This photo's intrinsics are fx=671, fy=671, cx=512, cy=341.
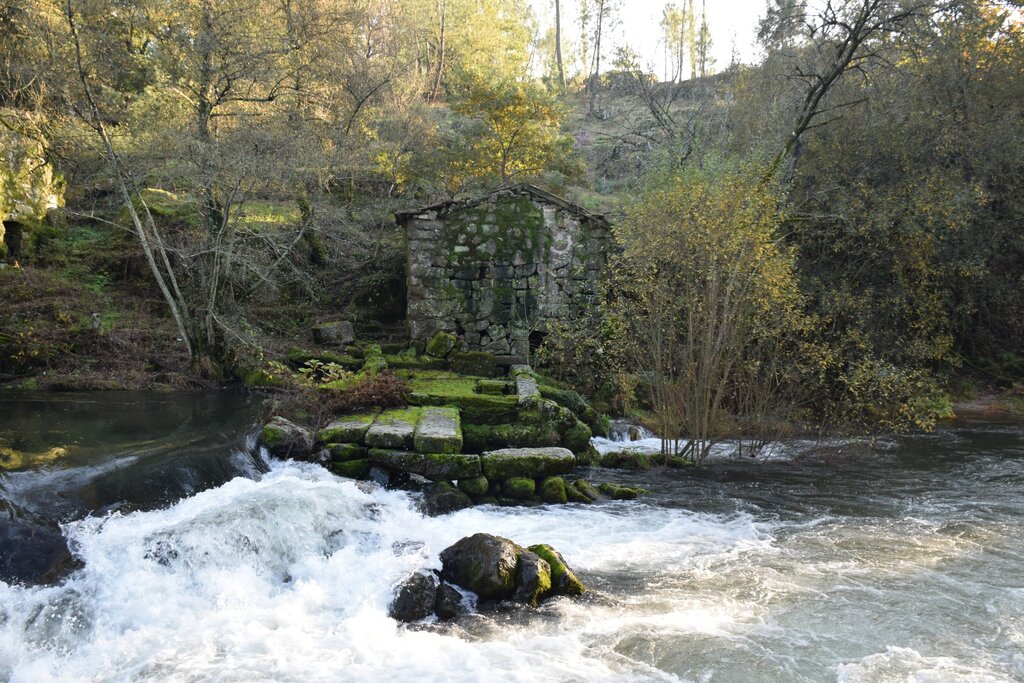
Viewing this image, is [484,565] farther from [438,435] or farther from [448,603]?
[438,435]

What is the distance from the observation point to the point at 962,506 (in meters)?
8.73

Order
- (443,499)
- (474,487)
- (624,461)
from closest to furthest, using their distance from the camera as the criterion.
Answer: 1. (443,499)
2. (474,487)
3. (624,461)

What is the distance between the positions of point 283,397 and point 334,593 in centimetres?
542

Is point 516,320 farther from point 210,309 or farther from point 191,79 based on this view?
point 191,79

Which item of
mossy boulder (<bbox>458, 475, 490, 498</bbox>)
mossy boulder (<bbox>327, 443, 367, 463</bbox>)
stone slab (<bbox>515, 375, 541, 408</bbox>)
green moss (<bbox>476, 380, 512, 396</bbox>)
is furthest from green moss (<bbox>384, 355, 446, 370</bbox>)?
mossy boulder (<bbox>458, 475, 490, 498</bbox>)

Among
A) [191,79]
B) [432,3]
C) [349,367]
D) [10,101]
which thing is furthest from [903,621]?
[432,3]

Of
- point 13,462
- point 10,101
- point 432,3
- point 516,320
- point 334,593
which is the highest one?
point 432,3

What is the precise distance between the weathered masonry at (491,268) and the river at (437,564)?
5.55m

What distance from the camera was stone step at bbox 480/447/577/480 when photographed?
8883 mm

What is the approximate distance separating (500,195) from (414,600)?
9.94 m

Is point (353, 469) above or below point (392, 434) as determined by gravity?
below

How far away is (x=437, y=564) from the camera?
6.57m

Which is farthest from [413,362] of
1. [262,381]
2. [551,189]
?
[551,189]

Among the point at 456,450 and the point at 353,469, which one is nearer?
the point at 353,469
